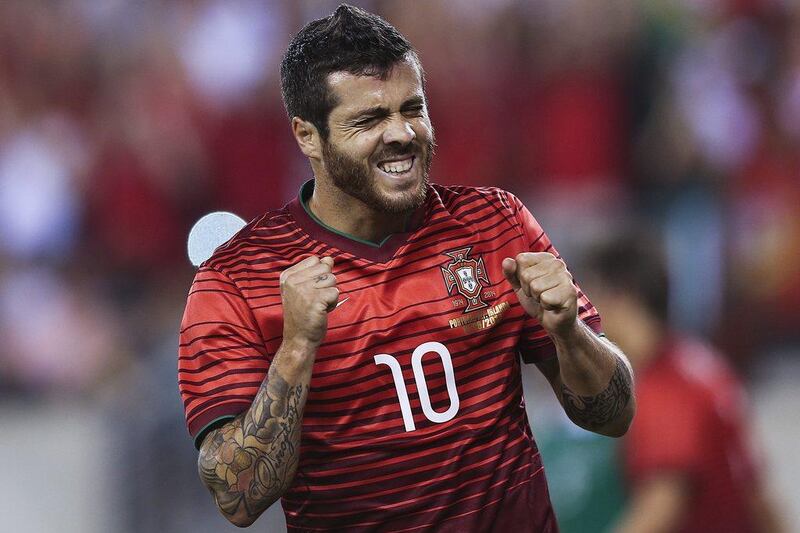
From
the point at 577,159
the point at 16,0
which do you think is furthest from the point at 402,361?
the point at 16,0

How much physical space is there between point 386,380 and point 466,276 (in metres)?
0.29

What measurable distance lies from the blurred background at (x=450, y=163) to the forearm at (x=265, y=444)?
3.55m

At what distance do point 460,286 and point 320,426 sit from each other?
42 centimetres

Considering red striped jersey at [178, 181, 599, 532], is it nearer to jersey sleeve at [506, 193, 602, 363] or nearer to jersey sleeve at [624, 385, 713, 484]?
jersey sleeve at [506, 193, 602, 363]

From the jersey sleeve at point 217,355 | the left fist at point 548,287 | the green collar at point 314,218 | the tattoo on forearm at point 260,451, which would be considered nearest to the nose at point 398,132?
the green collar at point 314,218

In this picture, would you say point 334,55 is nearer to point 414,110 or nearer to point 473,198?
point 414,110

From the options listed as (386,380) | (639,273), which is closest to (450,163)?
(639,273)

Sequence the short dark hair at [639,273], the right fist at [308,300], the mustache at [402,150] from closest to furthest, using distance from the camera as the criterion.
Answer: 1. the right fist at [308,300]
2. the mustache at [402,150]
3. the short dark hair at [639,273]

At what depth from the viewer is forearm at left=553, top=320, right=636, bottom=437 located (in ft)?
8.67

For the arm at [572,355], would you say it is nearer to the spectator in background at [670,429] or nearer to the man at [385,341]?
the man at [385,341]

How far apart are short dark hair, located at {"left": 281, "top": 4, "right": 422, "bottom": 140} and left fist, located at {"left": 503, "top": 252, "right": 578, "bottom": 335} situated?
1.66 ft

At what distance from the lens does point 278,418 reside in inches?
98.3

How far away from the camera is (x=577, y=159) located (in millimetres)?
6484

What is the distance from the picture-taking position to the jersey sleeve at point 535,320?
285 centimetres
